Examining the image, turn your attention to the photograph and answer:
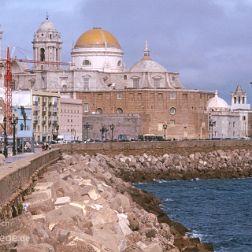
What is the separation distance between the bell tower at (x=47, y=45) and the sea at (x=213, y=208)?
62.8 meters

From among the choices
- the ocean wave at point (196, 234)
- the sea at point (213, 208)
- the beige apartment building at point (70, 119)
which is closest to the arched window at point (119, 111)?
the beige apartment building at point (70, 119)

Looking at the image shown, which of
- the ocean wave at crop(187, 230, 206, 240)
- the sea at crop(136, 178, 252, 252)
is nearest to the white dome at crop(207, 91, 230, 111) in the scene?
the sea at crop(136, 178, 252, 252)

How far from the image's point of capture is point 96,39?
407ft

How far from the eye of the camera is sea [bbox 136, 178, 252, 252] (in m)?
29.7

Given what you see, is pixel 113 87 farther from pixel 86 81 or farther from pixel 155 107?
pixel 155 107

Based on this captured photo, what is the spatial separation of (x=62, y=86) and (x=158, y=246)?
340 ft

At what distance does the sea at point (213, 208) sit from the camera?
97.3ft

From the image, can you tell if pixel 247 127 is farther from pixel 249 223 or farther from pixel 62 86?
pixel 249 223

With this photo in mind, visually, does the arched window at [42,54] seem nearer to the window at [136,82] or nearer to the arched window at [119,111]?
the window at [136,82]

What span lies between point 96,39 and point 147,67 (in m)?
8.46

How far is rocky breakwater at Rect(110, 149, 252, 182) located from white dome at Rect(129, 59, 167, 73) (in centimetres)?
5155

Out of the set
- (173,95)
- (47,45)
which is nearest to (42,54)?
(47,45)

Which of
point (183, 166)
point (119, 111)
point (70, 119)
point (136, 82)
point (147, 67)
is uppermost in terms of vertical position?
point (147, 67)

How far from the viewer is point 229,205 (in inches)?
1686
